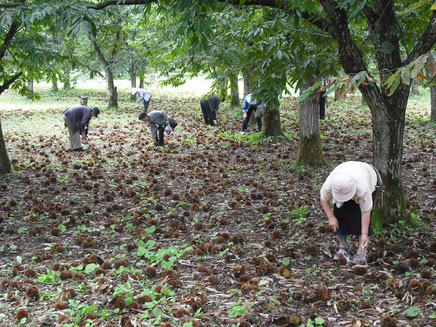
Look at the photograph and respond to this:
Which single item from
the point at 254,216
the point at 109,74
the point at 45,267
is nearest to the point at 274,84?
the point at 254,216

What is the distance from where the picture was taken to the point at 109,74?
21375 millimetres

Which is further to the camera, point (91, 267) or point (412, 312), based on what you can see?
point (91, 267)

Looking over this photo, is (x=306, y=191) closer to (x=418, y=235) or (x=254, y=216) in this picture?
(x=254, y=216)

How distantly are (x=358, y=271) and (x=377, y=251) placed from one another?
1.94 feet

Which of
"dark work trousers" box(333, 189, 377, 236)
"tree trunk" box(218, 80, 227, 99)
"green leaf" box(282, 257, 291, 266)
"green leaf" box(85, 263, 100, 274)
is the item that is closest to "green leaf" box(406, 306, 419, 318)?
"dark work trousers" box(333, 189, 377, 236)

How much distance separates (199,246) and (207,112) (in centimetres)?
1062

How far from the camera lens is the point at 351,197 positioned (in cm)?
376

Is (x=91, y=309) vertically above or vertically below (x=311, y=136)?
below

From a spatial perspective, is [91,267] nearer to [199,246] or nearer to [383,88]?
[199,246]

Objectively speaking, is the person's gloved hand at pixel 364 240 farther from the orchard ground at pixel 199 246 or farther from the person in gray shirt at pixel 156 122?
the person in gray shirt at pixel 156 122

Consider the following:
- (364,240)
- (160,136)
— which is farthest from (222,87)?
(160,136)

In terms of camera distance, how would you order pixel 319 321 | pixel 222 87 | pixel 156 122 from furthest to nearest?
1. pixel 156 122
2. pixel 222 87
3. pixel 319 321

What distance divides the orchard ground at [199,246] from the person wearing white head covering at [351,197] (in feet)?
1.17

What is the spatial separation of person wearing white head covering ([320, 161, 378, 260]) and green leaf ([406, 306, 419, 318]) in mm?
823
